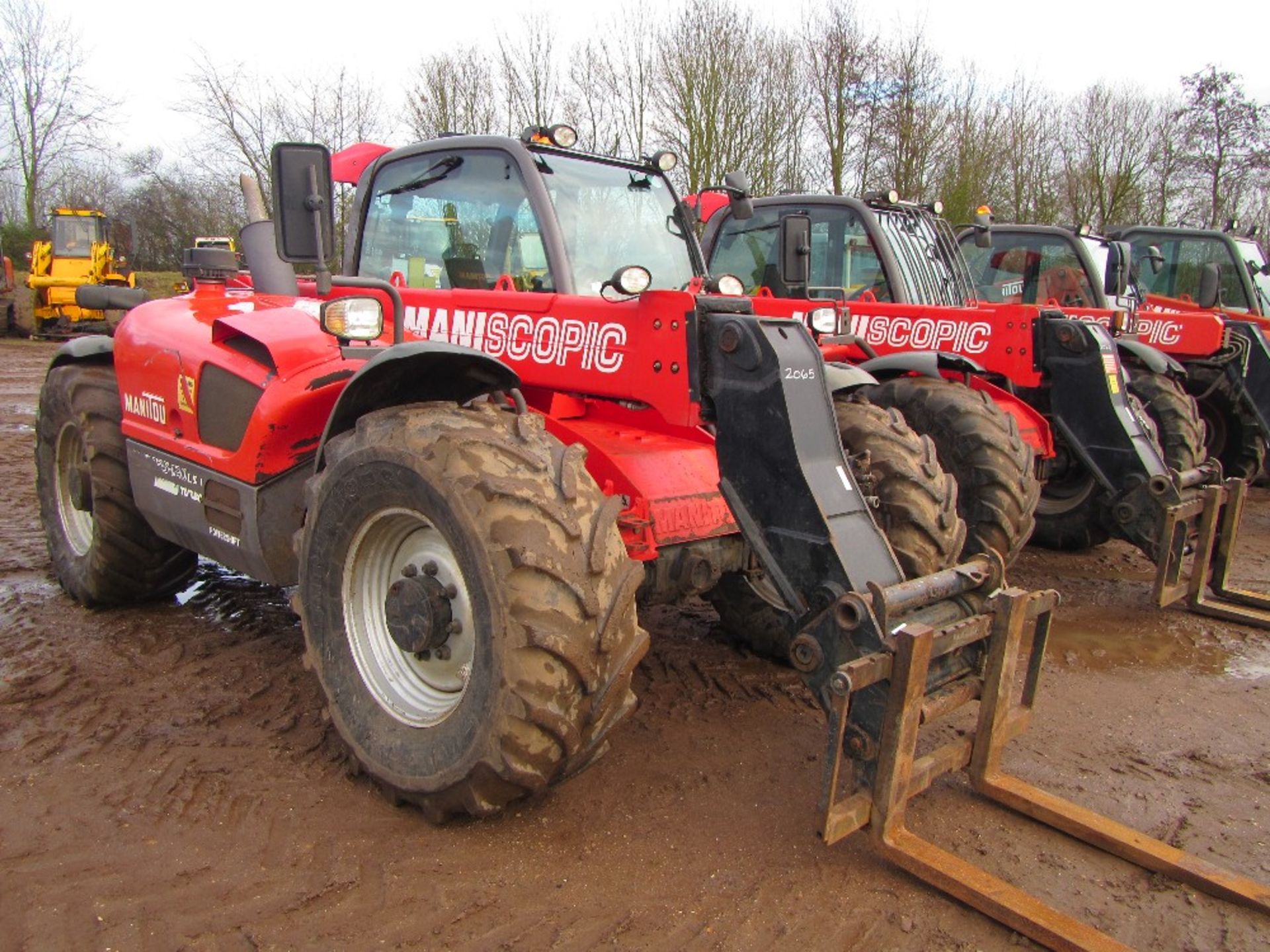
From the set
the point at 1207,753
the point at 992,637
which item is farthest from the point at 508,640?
the point at 1207,753

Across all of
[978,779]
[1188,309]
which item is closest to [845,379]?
[978,779]

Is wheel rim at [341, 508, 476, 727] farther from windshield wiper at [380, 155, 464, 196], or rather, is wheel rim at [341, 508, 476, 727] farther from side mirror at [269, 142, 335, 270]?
windshield wiper at [380, 155, 464, 196]

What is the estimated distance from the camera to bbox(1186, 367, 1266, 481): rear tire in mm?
8656

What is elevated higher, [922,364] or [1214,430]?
[922,364]

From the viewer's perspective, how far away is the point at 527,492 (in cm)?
265

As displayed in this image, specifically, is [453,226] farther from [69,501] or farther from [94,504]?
[69,501]

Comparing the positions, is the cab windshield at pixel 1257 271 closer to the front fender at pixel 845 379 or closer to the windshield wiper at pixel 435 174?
the front fender at pixel 845 379

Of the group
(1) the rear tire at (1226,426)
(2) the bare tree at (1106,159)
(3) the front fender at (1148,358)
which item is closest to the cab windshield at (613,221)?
(3) the front fender at (1148,358)

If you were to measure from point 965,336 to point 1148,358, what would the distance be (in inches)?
72.2

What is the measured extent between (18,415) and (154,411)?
8897 mm

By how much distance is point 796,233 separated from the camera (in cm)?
569

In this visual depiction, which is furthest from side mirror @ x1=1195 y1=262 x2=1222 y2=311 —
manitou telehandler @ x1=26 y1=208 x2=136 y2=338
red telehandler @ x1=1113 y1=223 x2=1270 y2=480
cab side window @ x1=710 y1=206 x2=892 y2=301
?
manitou telehandler @ x1=26 y1=208 x2=136 y2=338

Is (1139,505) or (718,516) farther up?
(718,516)

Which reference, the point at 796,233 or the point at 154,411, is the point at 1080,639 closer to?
the point at 796,233
